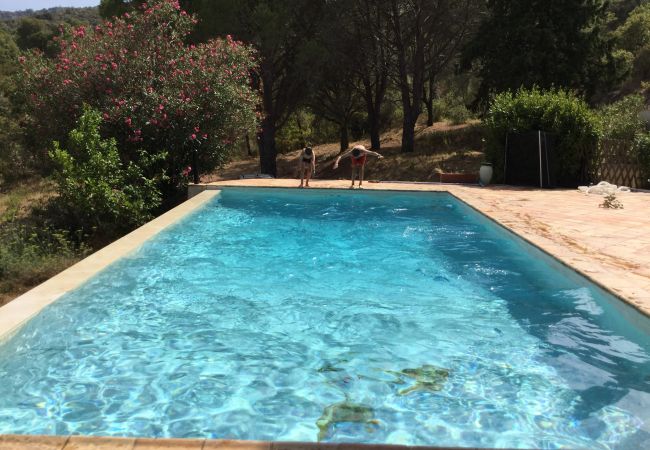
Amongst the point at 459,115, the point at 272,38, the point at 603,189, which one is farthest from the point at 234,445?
the point at 459,115

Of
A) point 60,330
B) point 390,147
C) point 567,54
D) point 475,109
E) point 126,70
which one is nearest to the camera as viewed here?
point 60,330

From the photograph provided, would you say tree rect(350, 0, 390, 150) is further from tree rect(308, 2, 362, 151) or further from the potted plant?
the potted plant

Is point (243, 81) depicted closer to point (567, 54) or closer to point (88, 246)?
point (88, 246)

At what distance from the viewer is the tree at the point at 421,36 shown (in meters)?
23.9

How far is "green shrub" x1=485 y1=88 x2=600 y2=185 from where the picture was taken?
14.8m

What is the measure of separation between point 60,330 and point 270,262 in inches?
138

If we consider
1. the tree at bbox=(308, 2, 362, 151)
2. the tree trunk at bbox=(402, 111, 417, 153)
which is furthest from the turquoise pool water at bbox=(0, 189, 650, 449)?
the tree trunk at bbox=(402, 111, 417, 153)

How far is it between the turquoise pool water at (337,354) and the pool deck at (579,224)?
0.24 meters

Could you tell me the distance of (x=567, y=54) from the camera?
22.5m

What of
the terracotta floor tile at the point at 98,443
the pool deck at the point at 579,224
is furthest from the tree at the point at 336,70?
the terracotta floor tile at the point at 98,443

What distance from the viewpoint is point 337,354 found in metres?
4.77

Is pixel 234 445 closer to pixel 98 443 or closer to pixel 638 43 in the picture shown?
pixel 98 443

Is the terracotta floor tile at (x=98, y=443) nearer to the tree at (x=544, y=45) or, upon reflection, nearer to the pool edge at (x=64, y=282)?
the pool edge at (x=64, y=282)

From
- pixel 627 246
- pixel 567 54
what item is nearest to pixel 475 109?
pixel 567 54
